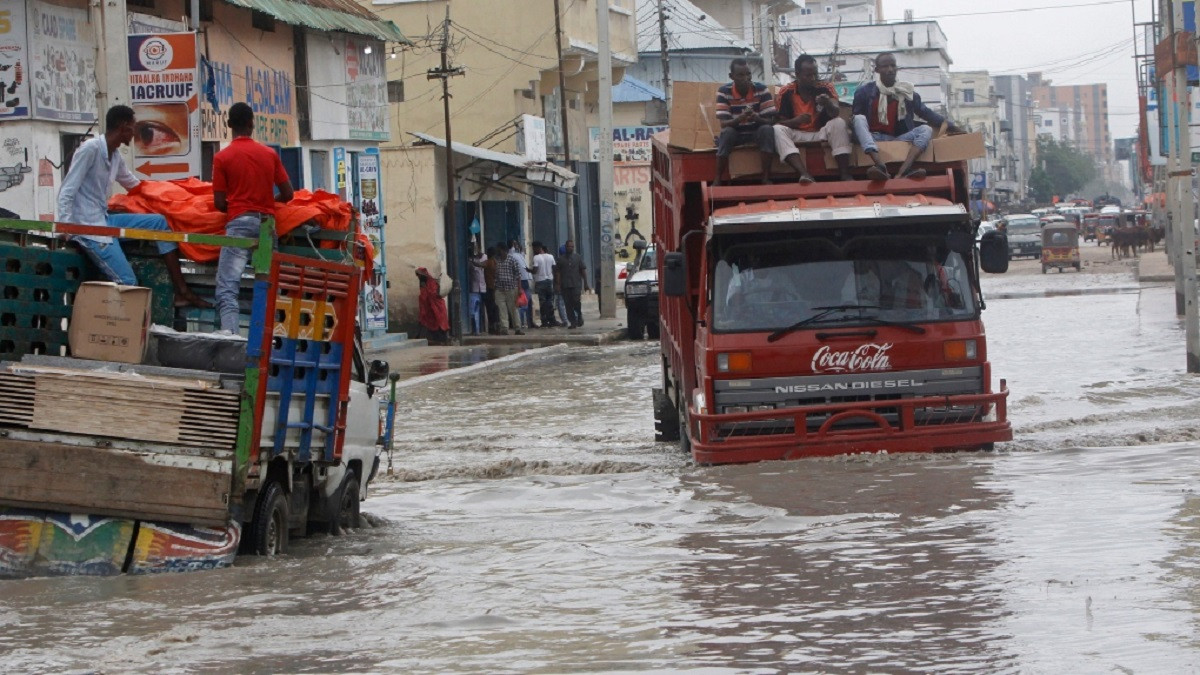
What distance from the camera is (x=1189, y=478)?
1173 centimetres

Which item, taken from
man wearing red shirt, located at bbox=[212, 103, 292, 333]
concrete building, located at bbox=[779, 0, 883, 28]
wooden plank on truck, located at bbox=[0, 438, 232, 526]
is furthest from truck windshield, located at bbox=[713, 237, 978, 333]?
concrete building, located at bbox=[779, 0, 883, 28]

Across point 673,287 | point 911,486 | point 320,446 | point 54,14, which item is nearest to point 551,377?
point 54,14

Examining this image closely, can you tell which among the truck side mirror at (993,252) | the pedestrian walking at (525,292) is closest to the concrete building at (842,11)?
the pedestrian walking at (525,292)

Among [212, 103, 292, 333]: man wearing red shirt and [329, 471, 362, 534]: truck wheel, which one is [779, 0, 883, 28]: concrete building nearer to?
[329, 471, 362, 534]: truck wheel

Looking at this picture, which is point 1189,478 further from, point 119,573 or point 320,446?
point 119,573

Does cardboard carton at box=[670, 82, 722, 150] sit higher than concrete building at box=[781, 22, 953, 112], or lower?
lower

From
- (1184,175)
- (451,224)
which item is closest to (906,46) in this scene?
(451,224)

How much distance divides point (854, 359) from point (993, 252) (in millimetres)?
1668

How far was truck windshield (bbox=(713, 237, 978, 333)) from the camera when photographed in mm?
12711

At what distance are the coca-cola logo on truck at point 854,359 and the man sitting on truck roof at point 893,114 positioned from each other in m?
1.42

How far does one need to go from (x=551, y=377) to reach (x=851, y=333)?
41.9 feet

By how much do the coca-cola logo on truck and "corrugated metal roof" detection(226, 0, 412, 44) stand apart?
48.5 feet

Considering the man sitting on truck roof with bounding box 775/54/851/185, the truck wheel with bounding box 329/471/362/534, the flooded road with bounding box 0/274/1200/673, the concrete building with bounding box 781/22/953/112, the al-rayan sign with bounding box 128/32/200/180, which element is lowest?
the flooded road with bounding box 0/274/1200/673

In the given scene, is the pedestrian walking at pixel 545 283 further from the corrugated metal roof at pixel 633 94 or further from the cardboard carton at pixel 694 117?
the corrugated metal roof at pixel 633 94
